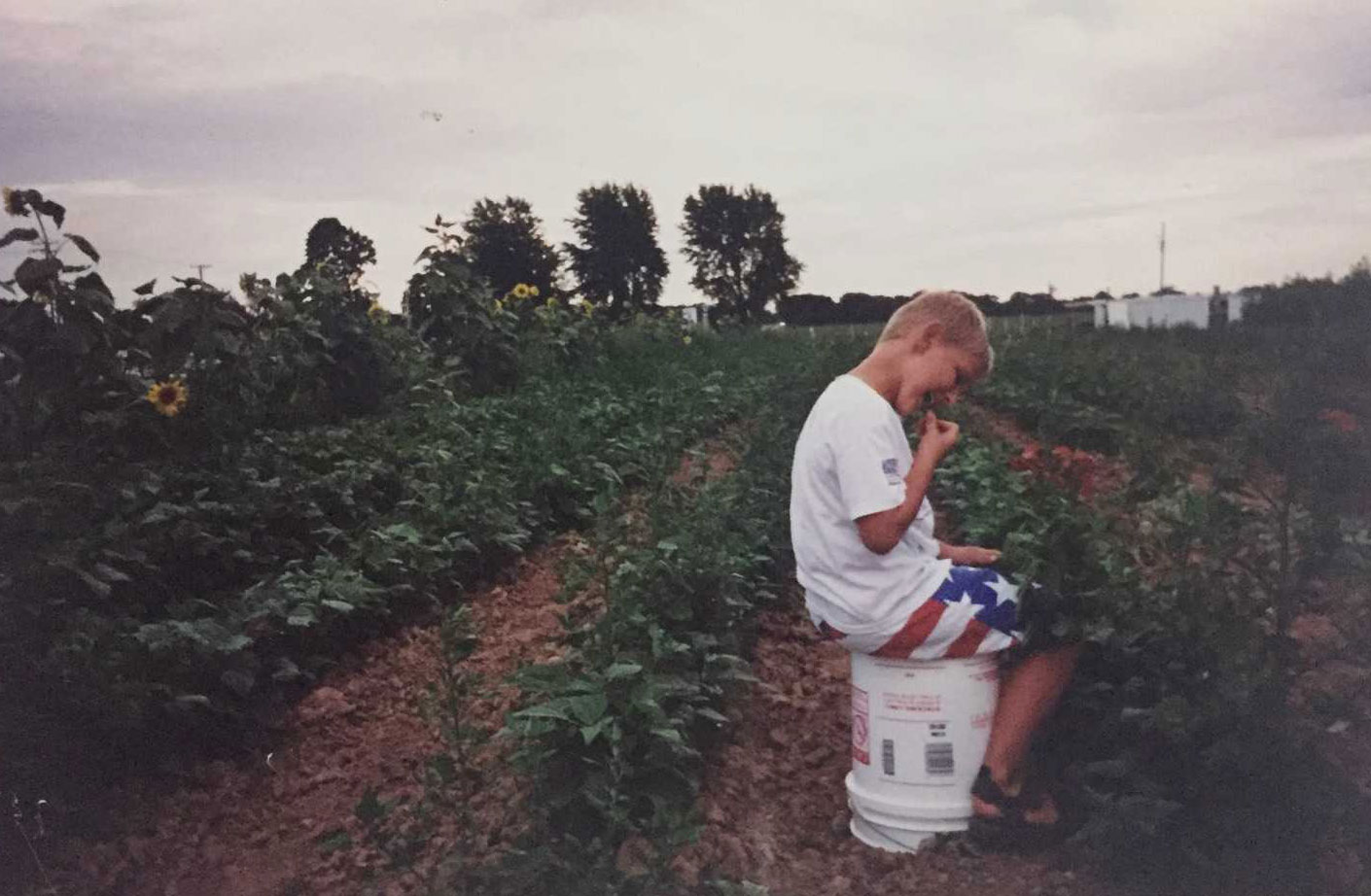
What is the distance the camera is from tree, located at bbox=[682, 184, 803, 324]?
519cm

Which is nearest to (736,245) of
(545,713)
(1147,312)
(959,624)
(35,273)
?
(35,273)

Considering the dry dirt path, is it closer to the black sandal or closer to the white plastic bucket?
the white plastic bucket

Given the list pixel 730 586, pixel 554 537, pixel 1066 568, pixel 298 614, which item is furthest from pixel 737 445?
pixel 1066 568

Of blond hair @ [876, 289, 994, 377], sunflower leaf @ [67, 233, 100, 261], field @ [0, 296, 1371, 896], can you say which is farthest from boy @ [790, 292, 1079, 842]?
sunflower leaf @ [67, 233, 100, 261]

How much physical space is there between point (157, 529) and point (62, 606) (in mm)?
700

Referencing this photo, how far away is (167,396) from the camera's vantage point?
16.2ft

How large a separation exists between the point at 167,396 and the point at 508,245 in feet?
18.6

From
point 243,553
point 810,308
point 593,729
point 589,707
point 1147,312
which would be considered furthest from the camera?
point 1147,312

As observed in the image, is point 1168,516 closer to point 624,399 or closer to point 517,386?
point 624,399

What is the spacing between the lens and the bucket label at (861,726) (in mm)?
2822

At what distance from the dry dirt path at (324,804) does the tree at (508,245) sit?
6232 mm

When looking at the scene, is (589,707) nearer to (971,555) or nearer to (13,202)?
(971,555)

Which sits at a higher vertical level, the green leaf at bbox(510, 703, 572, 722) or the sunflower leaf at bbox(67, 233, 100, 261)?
the sunflower leaf at bbox(67, 233, 100, 261)

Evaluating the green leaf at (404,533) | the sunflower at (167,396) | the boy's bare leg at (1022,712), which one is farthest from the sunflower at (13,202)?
the boy's bare leg at (1022,712)
